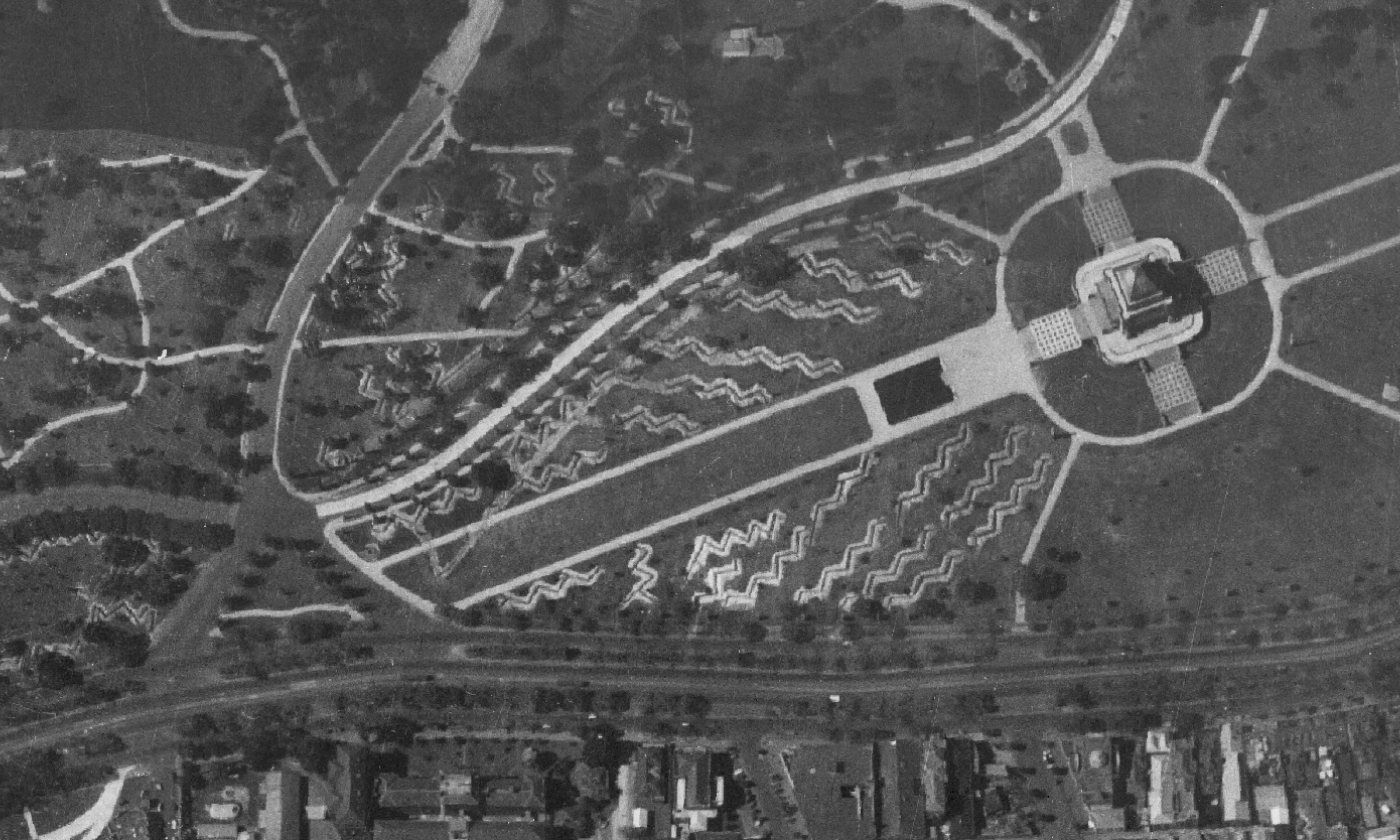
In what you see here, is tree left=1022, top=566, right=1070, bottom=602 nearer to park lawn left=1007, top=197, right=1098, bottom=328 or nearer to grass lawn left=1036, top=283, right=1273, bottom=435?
grass lawn left=1036, top=283, right=1273, bottom=435


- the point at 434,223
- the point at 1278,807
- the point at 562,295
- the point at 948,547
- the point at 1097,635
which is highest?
the point at 434,223

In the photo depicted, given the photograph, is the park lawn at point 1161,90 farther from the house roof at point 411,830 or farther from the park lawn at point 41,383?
the park lawn at point 41,383

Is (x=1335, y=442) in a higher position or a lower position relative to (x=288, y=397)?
Result: lower

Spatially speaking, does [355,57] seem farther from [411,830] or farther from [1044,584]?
[1044,584]

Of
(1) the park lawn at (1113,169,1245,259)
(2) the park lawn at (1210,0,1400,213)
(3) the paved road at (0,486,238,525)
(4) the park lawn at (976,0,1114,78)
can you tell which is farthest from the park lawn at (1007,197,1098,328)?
(3) the paved road at (0,486,238,525)

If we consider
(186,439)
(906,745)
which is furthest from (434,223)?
(906,745)

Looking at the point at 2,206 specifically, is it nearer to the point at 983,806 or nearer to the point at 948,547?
the point at 948,547
